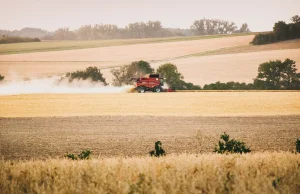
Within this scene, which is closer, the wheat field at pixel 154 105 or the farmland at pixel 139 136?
the farmland at pixel 139 136

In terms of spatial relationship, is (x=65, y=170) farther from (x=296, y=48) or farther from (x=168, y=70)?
(x=296, y=48)

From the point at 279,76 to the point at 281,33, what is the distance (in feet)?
82.1

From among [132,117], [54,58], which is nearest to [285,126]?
[132,117]

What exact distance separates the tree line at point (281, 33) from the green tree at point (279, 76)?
12410 mm

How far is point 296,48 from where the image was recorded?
6512 cm

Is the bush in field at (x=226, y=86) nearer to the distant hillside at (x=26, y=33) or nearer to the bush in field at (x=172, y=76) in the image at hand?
the bush in field at (x=172, y=76)

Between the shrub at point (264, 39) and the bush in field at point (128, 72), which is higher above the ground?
the shrub at point (264, 39)

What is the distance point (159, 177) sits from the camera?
6.95 meters

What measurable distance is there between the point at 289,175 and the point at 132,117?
19561mm

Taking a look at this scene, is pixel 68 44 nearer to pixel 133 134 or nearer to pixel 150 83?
pixel 150 83

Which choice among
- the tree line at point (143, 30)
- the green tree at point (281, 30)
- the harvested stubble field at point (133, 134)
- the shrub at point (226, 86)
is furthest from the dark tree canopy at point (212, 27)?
the harvested stubble field at point (133, 134)

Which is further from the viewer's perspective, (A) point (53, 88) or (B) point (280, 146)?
(A) point (53, 88)

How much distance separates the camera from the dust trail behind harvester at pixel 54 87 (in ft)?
140

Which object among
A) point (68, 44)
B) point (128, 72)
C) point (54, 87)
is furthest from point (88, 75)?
point (68, 44)
